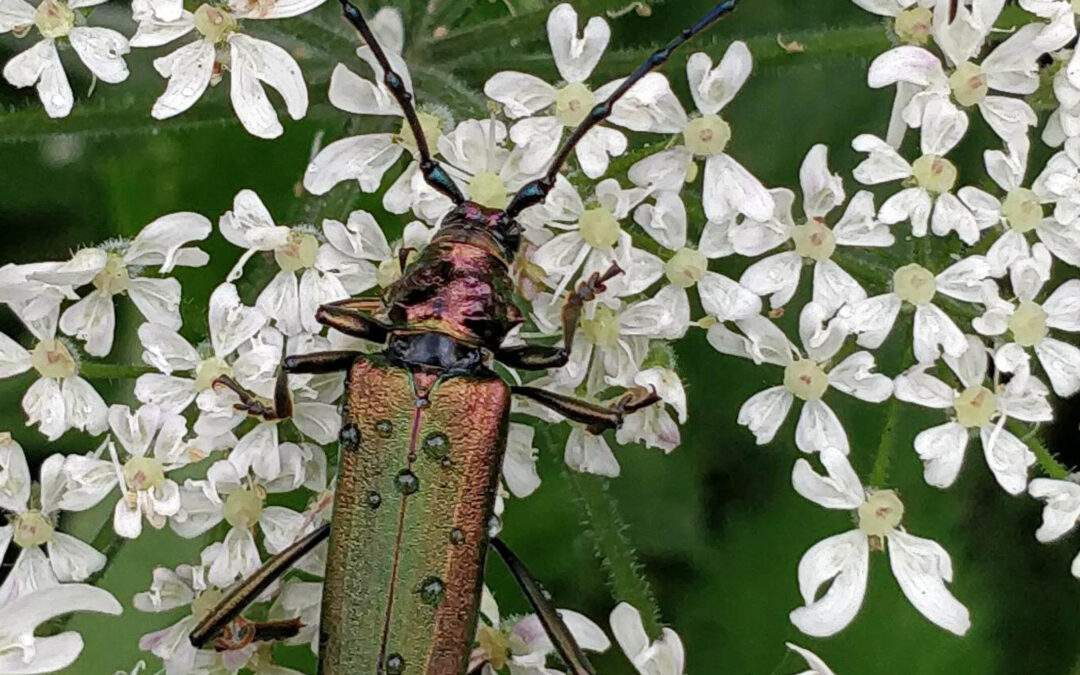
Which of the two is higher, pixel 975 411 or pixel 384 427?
pixel 384 427

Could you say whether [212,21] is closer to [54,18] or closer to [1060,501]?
[54,18]

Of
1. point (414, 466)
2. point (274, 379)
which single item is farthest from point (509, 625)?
point (274, 379)

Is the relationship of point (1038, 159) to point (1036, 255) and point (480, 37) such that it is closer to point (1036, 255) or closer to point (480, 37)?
point (1036, 255)

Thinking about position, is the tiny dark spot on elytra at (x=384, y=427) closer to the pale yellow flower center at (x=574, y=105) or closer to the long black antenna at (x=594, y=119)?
the long black antenna at (x=594, y=119)

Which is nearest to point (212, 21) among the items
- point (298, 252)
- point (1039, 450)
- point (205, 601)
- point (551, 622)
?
point (298, 252)

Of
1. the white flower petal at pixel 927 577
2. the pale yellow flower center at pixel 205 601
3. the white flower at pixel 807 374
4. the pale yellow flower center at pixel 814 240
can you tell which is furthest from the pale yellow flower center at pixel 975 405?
the pale yellow flower center at pixel 205 601
